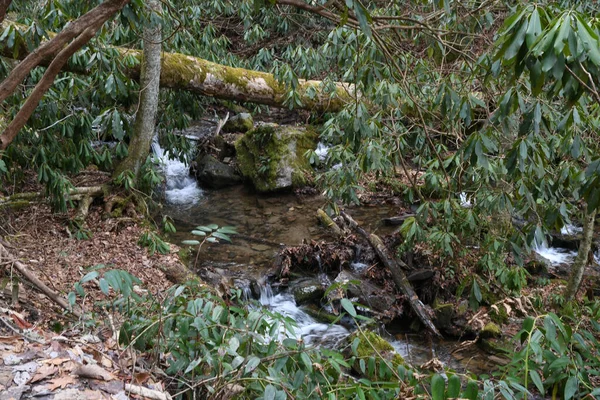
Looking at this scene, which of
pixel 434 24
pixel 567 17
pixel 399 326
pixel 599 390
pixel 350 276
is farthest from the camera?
pixel 350 276

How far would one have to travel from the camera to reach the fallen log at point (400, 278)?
6.30 meters

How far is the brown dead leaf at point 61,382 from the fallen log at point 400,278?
457cm

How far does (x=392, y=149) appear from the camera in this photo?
5.27 m

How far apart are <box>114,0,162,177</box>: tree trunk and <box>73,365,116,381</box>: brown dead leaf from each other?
16.3ft

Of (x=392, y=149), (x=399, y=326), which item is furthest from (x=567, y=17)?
(x=399, y=326)

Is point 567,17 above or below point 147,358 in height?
above

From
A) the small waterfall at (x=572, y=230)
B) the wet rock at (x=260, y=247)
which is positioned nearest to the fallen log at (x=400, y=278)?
the wet rock at (x=260, y=247)

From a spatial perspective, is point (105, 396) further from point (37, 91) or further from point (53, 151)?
point (53, 151)

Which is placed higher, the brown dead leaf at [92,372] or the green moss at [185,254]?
the brown dead leaf at [92,372]

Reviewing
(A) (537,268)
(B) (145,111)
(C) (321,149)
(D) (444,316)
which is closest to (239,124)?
(C) (321,149)

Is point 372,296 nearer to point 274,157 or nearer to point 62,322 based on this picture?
point 62,322

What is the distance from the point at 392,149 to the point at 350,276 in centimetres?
238

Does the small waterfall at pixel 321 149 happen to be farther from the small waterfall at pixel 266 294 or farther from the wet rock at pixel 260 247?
the small waterfall at pixel 266 294

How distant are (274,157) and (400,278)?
5040 mm
